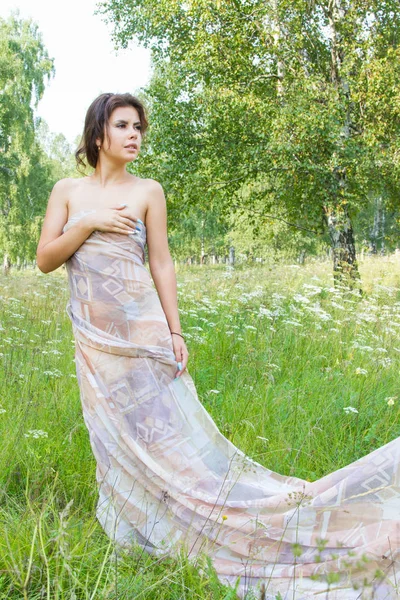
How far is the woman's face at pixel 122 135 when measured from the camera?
256 centimetres

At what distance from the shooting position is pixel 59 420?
331cm

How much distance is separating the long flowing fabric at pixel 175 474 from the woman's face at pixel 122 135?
0.36 m

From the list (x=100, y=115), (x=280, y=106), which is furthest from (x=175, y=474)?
(x=280, y=106)

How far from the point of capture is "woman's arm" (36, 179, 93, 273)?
2430mm

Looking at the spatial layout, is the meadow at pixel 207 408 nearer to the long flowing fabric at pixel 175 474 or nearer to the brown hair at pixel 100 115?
the long flowing fabric at pixel 175 474

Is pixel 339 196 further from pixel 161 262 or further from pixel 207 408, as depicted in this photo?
pixel 161 262

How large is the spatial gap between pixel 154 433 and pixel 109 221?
939 mm

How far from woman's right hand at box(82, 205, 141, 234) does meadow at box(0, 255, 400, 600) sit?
39.2 inches

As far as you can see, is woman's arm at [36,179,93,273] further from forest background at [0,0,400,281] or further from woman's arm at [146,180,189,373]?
forest background at [0,0,400,281]

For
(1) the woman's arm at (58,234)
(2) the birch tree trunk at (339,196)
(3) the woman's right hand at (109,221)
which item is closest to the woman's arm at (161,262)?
(3) the woman's right hand at (109,221)

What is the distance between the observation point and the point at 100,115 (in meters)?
2.57

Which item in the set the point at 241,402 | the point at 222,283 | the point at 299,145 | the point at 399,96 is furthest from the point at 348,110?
the point at 241,402

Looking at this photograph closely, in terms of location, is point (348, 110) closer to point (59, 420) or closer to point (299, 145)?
point (299, 145)

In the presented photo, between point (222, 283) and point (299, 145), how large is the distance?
268 cm
